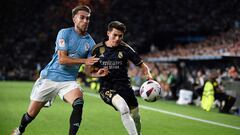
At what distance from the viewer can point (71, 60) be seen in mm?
7910

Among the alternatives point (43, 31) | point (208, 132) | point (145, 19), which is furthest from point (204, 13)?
point (208, 132)

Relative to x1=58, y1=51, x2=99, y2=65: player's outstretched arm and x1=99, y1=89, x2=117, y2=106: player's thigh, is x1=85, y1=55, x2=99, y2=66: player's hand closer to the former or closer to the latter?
x1=58, y1=51, x2=99, y2=65: player's outstretched arm

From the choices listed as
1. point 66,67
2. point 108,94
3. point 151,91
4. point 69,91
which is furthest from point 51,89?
point 151,91

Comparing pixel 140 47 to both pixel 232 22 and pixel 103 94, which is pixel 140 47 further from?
pixel 103 94

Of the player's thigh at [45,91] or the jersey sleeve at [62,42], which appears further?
the player's thigh at [45,91]

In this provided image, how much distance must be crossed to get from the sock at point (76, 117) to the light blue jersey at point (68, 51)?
585 mm

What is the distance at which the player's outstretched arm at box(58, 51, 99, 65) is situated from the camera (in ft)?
25.7

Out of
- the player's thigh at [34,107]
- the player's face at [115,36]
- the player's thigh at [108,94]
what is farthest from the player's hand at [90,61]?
the player's thigh at [34,107]

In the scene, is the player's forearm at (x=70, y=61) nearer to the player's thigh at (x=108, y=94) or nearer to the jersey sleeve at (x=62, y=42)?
the jersey sleeve at (x=62, y=42)

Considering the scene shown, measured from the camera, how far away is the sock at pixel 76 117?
759cm

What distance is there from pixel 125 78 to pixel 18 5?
39586mm

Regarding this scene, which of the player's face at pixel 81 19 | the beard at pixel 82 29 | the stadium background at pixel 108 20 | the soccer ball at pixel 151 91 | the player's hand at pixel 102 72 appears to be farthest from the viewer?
the stadium background at pixel 108 20

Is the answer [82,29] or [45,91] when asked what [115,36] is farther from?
[45,91]

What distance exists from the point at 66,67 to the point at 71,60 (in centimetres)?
33
